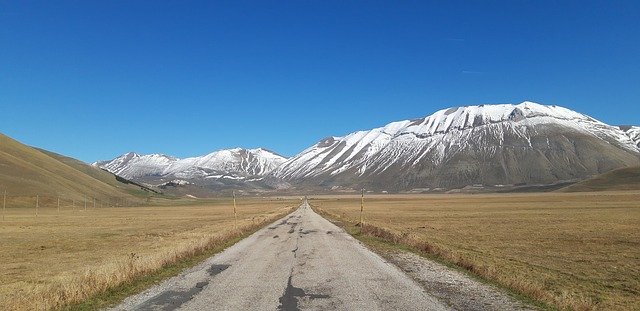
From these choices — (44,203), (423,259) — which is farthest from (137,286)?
(44,203)

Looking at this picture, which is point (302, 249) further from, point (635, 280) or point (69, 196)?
point (69, 196)

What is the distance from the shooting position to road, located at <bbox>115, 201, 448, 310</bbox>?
44.5 ft

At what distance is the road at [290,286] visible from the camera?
13.6 meters

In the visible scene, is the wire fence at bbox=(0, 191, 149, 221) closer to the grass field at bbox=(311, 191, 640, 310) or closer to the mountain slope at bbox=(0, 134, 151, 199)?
the mountain slope at bbox=(0, 134, 151, 199)

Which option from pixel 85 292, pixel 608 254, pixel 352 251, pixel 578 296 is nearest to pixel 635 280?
pixel 578 296

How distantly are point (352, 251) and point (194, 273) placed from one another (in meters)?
10.4

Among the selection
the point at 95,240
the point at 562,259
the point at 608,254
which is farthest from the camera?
the point at 95,240

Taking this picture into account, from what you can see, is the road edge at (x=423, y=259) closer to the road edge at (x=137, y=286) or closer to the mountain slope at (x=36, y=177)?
the road edge at (x=137, y=286)

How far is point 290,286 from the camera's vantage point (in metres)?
16.5

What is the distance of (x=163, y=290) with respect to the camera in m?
15.9

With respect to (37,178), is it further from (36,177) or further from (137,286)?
(137,286)

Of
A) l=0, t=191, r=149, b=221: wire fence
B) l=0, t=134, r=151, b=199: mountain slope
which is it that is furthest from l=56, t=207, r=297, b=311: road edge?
l=0, t=134, r=151, b=199: mountain slope

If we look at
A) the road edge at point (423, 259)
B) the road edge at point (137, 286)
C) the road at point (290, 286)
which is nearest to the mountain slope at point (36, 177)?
the road edge at point (423, 259)

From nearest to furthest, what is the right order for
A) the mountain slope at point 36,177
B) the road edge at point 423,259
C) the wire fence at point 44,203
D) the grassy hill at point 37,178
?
the road edge at point 423,259 → the wire fence at point 44,203 → the grassy hill at point 37,178 → the mountain slope at point 36,177
